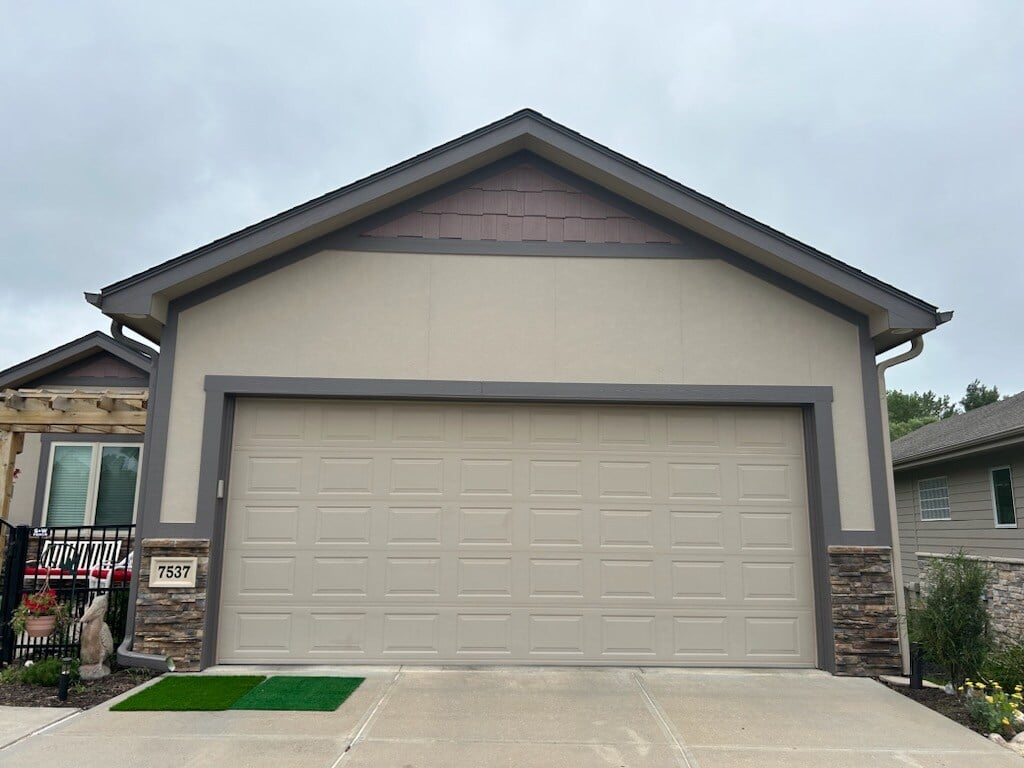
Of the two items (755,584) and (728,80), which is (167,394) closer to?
(755,584)

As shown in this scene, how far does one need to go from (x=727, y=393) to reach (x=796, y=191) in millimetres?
17523

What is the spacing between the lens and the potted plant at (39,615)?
6.32m

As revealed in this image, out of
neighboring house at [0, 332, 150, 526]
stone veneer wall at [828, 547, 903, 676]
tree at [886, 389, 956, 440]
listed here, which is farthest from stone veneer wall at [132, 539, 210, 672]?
tree at [886, 389, 956, 440]

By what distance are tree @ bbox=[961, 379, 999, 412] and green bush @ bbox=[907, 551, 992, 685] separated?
50483 millimetres

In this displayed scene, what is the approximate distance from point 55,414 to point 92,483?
3.44 metres

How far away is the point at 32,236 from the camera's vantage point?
20.2 metres

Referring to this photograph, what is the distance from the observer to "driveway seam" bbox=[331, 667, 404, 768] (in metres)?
4.38

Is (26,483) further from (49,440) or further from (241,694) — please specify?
(241,694)

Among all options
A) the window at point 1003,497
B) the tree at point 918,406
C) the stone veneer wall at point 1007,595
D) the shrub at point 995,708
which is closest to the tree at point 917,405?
the tree at point 918,406

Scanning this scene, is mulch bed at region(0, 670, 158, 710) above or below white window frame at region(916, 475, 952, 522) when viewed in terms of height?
below

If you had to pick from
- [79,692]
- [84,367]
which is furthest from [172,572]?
[84,367]

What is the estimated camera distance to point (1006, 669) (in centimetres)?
586

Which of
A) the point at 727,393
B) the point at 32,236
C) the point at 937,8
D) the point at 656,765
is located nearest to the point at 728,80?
the point at 937,8

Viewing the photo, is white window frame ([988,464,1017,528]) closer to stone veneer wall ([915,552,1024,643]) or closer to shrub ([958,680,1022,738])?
stone veneer wall ([915,552,1024,643])
